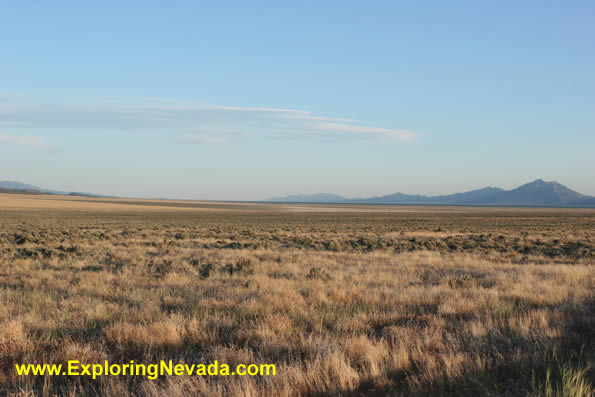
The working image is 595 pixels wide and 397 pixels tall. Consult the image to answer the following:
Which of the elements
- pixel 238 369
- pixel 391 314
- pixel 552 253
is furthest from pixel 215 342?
pixel 552 253

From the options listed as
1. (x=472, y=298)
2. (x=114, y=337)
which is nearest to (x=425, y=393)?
(x=114, y=337)

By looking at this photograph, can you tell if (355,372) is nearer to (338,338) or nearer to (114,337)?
(338,338)

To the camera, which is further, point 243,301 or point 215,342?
point 243,301

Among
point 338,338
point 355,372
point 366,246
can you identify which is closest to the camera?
point 355,372

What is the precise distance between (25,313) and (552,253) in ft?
67.0

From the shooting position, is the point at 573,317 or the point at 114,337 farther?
the point at 573,317

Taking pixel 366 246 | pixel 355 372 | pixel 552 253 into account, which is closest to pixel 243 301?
pixel 355 372

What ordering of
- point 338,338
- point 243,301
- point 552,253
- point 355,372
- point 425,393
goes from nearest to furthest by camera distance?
point 425,393
point 355,372
point 338,338
point 243,301
point 552,253

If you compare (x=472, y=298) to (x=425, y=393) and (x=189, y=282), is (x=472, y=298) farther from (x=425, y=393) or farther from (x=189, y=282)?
(x=189, y=282)

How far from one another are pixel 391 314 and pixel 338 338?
148cm

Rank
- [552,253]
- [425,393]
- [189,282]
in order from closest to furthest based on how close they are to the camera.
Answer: [425,393] < [189,282] < [552,253]

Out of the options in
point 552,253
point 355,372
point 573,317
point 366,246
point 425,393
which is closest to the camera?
point 425,393

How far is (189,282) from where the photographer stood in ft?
31.3

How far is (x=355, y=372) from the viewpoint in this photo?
380cm
